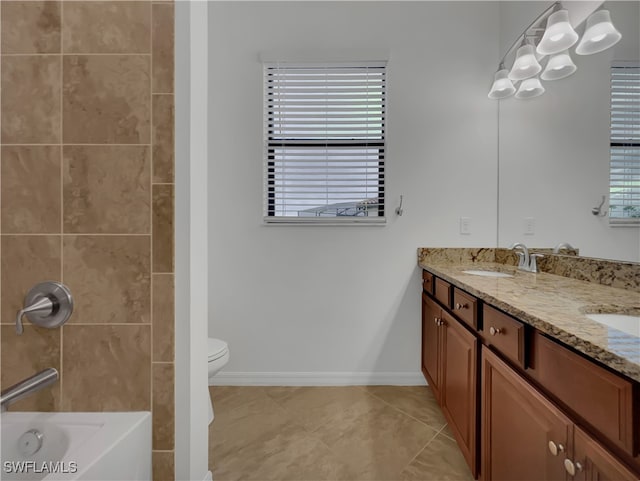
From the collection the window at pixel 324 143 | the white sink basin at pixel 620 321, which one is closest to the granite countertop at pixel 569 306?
the white sink basin at pixel 620 321

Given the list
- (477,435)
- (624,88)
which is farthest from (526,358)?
(624,88)

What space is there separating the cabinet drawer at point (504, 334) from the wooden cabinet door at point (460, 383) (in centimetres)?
14

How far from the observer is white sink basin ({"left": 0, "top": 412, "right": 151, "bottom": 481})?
0.76m

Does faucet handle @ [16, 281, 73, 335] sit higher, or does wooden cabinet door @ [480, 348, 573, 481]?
faucet handle @ [16, 281, 73, 335]

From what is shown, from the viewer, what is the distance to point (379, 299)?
2100 millimetres

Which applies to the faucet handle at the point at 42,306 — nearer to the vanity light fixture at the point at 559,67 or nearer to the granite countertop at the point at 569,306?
the granite countertop at the point at 569,306

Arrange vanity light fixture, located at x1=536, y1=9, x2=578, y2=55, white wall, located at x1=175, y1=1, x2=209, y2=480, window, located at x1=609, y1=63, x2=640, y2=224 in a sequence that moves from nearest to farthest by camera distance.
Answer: white wall, located at x1=175, y1=1, x2=209, y2=480, window, located at x1=609, y1=63, x2=640, y2=224, vanity light fixture, located at x1=536, y1=9, x2=578, y2=55

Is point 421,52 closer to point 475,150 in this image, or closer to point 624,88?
point 475,150

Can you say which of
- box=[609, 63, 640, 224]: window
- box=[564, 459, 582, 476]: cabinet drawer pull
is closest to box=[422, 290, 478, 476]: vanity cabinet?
box=[564, 459, 582, 476]: cabinet drawer pull

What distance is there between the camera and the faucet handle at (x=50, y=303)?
2.72 feet

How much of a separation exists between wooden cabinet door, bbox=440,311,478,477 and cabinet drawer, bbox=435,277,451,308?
7cm

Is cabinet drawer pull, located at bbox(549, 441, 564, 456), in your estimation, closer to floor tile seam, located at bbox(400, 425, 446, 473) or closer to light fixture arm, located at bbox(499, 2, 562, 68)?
floor tile seam, located at bbox(400, 425, 446, 473)

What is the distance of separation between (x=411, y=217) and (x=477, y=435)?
134cm

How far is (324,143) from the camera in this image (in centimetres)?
211
